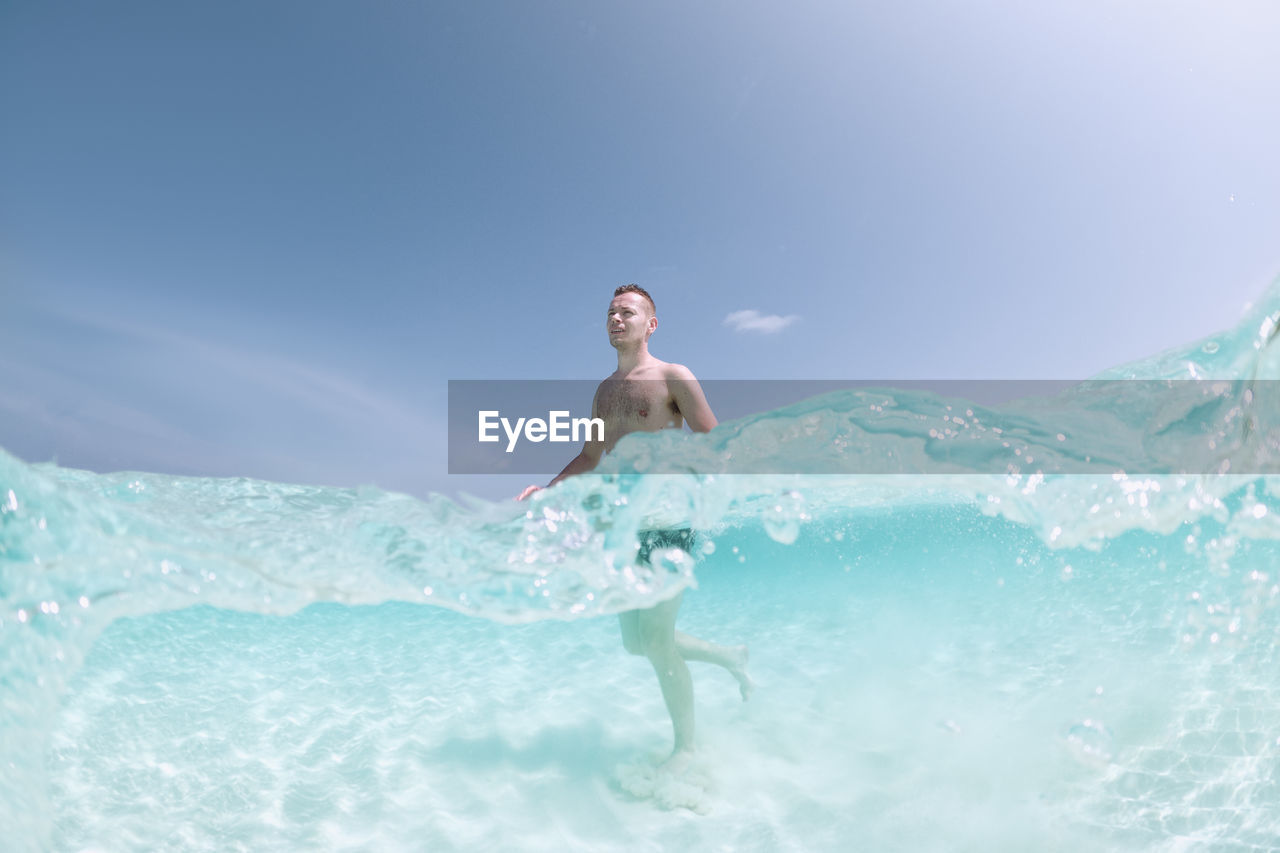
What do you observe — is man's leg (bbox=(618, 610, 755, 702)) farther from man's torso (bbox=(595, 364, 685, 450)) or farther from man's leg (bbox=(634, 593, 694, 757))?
man's torso (bbox=(595, 364, 685, 450))

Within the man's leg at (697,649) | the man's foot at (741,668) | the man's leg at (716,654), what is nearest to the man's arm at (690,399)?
the man's leg at (697,649)

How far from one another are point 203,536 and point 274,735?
6.92 ft

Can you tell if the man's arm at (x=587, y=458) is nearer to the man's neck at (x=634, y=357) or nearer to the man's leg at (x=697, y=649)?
the man's neck at (x=634, y=357)

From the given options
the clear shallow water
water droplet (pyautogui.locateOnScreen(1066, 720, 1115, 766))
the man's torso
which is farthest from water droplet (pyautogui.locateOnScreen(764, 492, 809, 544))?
water droplet (pyautogui.locateOnScreen(1066, 720, 1115, 766))

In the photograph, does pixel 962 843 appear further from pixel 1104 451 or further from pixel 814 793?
→ pixel 1104 451

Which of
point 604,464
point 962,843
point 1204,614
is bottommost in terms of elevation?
point 962,843

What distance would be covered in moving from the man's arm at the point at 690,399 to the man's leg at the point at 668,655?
3.73ft

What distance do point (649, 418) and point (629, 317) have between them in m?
0.71

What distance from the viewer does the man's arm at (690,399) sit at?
12.6 feet

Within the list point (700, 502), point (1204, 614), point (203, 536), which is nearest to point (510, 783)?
point (700, 502)

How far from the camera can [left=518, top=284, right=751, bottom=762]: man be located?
3.95m

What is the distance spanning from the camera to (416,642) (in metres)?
8.79

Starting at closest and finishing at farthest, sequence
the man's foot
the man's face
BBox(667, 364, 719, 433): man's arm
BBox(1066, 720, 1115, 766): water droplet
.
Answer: BBox(667, 364, 719, 433): man's arm, the man's face, BBox(1066, 720, 1115, 766): water droplet, the man's foot

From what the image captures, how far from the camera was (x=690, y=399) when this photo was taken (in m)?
3.86
